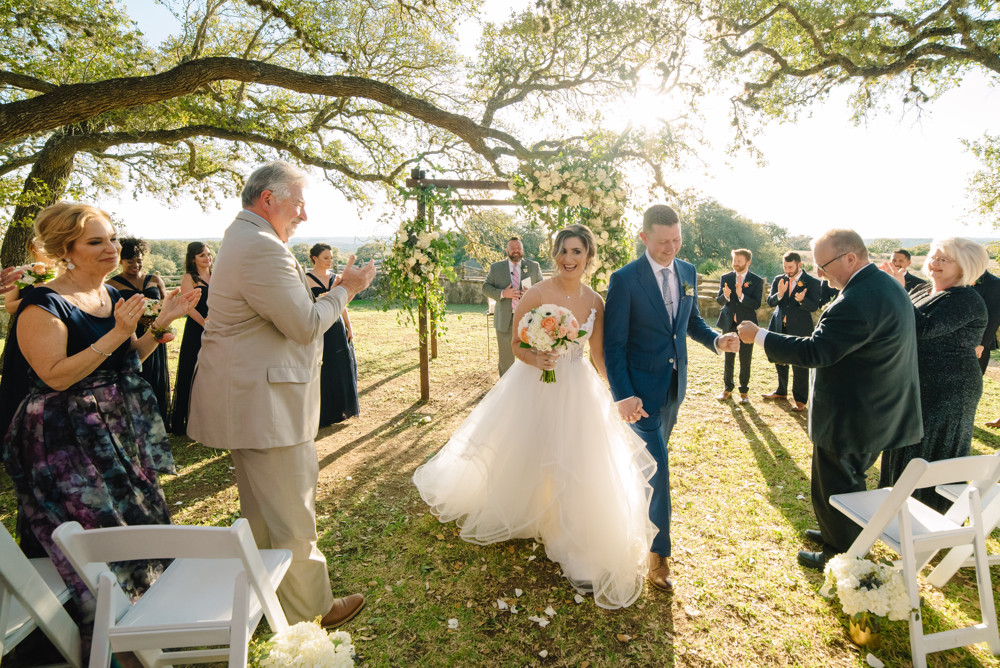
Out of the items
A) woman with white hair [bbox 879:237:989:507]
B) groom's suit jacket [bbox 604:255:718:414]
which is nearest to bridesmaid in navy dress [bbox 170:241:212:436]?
groom's suit jacket [bbox 604:255:718:414]

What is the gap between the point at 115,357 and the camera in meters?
2.59

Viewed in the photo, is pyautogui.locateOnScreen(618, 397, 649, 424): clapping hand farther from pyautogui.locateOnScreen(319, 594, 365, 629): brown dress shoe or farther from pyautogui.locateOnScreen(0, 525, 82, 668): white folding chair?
pyautogui.locateOnScreen(0, 525, 82, 668): white folding chair

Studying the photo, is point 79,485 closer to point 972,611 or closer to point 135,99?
point 972,611

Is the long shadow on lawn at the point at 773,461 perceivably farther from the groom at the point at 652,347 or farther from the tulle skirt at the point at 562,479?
the tulle skirt at the point at 562,479

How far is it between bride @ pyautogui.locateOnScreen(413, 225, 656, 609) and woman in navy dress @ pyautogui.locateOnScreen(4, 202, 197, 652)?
200 centimetres

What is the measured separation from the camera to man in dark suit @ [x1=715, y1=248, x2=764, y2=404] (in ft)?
23.4

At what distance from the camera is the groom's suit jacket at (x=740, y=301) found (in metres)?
7.17

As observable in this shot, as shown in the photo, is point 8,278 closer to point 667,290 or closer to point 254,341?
point 254,341

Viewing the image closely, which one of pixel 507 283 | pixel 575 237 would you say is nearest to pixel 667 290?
pixel 575 237

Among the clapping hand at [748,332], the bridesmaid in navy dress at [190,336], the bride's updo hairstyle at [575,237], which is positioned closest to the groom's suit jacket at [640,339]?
the bride's updo hairstyle at [575,237]

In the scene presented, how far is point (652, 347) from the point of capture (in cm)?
315

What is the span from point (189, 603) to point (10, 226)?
8.21 metres

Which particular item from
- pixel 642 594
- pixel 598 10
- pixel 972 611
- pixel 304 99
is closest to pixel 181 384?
pixel 642 594

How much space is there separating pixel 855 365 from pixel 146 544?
3.81 metres
